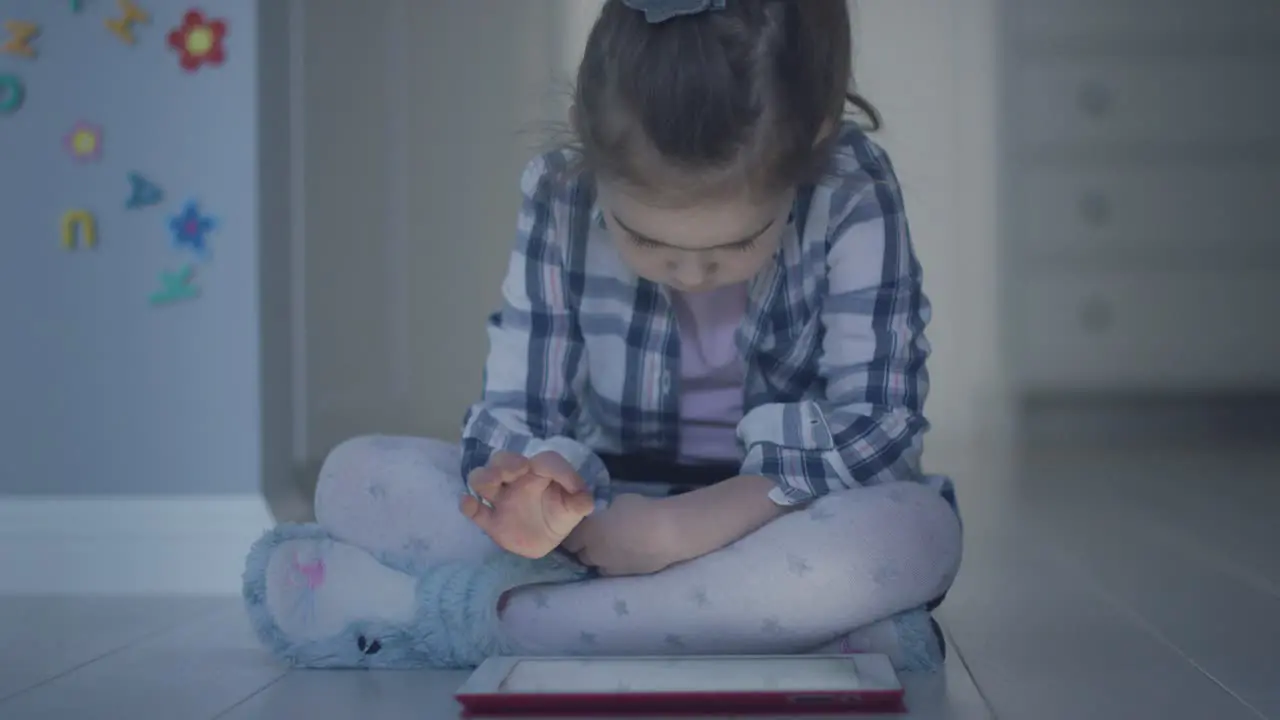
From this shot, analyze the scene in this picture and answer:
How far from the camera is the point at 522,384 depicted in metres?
1.03

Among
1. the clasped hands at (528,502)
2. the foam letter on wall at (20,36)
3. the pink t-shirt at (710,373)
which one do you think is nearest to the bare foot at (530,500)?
the clasped hands at (528,502)

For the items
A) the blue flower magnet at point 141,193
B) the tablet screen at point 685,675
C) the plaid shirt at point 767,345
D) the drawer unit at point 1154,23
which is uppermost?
the drawer unit at point 1154,23

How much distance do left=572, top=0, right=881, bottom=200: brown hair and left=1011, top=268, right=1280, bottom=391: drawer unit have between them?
1.96 metres

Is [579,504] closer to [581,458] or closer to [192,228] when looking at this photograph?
[581,458]

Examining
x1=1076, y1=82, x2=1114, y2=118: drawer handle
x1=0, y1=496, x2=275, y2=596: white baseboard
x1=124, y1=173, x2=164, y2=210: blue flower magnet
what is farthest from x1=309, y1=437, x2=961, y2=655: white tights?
x1=1076, y1=82, x2=1114, y2=118: drawer handle

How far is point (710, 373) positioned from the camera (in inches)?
42.1

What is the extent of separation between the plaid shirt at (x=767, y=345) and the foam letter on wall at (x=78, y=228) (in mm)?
504

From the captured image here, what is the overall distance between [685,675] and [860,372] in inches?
10.6

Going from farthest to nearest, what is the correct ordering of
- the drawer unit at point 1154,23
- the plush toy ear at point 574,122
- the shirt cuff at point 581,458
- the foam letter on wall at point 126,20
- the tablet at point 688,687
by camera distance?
the drawer unit at point 1154,23 → the foam letter on wall at point 126,20 → the shirt cuff at point 581,458 → the plush toy ear at point 574,122 → the tablet at point 688,687

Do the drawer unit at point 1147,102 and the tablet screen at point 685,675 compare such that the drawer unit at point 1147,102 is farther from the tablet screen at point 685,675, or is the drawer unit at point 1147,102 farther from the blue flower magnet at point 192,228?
the tablet screen at point 685,675

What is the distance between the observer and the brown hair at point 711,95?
0.81m

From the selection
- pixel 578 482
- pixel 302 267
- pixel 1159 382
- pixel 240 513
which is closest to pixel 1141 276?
pixel 1159 382

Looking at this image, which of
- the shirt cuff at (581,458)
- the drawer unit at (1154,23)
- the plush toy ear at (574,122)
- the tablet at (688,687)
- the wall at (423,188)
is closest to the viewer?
the tablet at (688,687)

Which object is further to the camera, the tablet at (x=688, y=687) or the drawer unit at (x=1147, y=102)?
the drawer unit at (x=1147, y=102)
